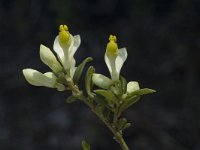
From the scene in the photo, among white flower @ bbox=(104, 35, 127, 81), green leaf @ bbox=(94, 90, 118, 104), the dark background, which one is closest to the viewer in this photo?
green leaf @ bbox=(94, 90, 118, 104)

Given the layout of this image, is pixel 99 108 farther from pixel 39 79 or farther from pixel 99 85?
pixel 39 79

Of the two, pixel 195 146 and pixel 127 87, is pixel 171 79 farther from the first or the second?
pixel 127 87

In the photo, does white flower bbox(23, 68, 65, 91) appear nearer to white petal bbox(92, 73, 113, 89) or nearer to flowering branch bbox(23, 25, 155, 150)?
flowering branch bbox(23, 25, 155, 150)

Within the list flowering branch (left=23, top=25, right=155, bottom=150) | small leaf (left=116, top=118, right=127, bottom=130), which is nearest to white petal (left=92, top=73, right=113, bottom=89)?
flowering branch (left=23, top=25, right=155, bottom=150)

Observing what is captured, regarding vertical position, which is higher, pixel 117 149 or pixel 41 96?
pixel 41 96

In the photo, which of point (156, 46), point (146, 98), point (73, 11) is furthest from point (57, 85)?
point (73, 11)

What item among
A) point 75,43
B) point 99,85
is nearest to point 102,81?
point 99,85
